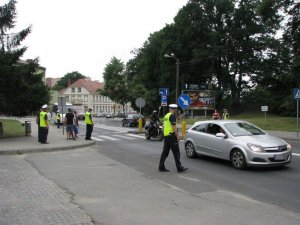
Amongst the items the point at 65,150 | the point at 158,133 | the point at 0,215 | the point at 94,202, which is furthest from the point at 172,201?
the point at 158,133

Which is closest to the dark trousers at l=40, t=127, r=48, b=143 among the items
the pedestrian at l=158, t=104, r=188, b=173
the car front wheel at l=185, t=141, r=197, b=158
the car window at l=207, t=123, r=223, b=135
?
the car front wheel at l=185, t=141, r=197, b=158

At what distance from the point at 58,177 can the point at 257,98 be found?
2059 inches

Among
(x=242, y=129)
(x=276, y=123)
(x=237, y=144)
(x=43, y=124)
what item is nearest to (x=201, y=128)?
(x=242, y=129)

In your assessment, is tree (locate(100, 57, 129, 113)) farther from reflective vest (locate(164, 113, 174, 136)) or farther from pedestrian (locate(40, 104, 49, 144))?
reflective vest (locate(164, 113, 174, 136))

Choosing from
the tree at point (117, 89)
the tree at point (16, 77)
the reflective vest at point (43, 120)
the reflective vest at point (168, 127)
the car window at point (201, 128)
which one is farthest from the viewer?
the tree at point (117, 89)

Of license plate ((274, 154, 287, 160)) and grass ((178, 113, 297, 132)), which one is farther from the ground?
grass ((178, 113, 297, 132))

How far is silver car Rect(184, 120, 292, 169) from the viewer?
10742 mm

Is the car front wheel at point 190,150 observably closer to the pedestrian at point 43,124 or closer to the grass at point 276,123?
the pedestrian at point 43,124

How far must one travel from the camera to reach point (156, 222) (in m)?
6.11

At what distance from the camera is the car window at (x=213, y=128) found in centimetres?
1250

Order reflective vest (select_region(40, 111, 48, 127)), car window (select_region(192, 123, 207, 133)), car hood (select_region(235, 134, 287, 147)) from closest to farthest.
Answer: car hood (select_region(235, 134, 287, 147)) < car window (select_region(192, 123, 207, 133)) < reflective vest (select_region(40, 111, 48, 127))

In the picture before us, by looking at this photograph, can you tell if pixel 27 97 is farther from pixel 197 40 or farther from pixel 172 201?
pixel 197 40

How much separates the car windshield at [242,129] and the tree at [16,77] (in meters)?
13.3

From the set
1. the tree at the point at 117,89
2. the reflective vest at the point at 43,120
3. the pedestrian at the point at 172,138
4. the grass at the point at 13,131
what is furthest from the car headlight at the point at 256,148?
the tree at the point at 117,89
